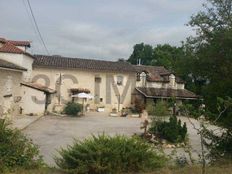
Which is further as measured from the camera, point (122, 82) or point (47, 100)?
point (122, 82)

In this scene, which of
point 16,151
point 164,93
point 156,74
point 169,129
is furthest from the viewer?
point 156,74

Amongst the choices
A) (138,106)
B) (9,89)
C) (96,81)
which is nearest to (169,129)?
(9,89)

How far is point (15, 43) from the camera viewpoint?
44594 mm

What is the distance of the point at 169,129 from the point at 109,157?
693 inches

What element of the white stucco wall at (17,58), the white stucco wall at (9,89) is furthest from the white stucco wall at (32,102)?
the white stucco wall at (17,58)

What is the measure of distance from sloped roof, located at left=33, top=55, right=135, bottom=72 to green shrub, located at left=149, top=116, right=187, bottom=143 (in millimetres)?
24335

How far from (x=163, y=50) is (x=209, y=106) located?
6090cm

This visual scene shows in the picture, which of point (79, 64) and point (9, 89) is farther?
point (79, 64)

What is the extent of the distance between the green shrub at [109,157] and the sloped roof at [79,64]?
40305 mm

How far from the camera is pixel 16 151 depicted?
8.67 m

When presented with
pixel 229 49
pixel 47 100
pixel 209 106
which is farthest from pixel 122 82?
pixel 209 106

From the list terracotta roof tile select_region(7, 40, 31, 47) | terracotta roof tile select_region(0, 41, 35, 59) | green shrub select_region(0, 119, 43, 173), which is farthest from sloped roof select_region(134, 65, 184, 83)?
green shrub select_region(0, 119, 43, 173)

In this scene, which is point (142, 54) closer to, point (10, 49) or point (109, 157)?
point (10, 49)

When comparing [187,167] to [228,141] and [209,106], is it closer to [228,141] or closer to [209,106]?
[228,141]
